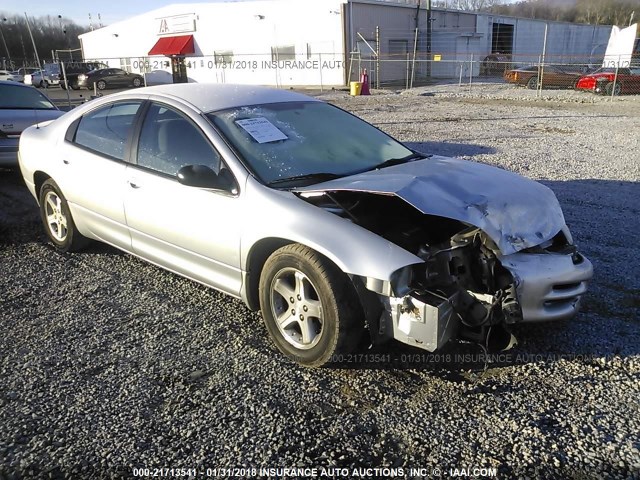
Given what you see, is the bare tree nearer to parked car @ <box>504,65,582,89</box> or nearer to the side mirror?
parked car @ <box>504,65,582,89</box>

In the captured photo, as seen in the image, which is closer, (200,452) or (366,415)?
(200,452)

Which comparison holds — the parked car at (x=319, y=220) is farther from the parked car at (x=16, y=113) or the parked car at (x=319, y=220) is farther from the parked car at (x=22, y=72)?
the parked car at (x=22, y=72)

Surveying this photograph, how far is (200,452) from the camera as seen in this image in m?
2.54

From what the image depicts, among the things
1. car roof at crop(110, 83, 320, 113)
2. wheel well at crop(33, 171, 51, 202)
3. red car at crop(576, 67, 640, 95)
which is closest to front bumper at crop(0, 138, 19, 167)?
wheel well at crop(33, 171, 51, 202)

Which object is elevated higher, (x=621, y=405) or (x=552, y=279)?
(x=552, y=279)

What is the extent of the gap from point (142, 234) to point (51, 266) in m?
1.38

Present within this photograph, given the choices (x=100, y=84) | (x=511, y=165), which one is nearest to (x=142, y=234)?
(x=511, y=165)

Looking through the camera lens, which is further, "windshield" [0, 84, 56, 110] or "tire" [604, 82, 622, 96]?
"tire" [604, 82, 622, 96]

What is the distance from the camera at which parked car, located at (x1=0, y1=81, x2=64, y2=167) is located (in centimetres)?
773

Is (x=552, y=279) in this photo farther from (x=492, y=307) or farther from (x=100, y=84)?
(x=100, y=84)

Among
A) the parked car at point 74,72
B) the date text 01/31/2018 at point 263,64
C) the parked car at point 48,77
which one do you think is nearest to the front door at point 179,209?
the date text 01/31/2018 at point 263,64

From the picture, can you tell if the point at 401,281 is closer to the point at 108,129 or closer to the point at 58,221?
the point at 108,129

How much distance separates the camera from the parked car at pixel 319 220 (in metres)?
2.92

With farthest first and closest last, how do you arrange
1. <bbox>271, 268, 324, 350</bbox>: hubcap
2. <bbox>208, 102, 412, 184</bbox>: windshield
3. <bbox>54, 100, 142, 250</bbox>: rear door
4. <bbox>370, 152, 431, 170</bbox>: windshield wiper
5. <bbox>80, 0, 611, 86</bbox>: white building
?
<bbox>80, 0, 611, 86</bbox>: white building → <bbox>54, 100, 142, 250</bbox>: rear door → <bbox>370, 152, 431, 170</bbox>: windshield wiper → <bbox>208, 102, 412, 184</bbox>: windshield → <bbox>271, 268, 324, 350</bbox>: hubcap
